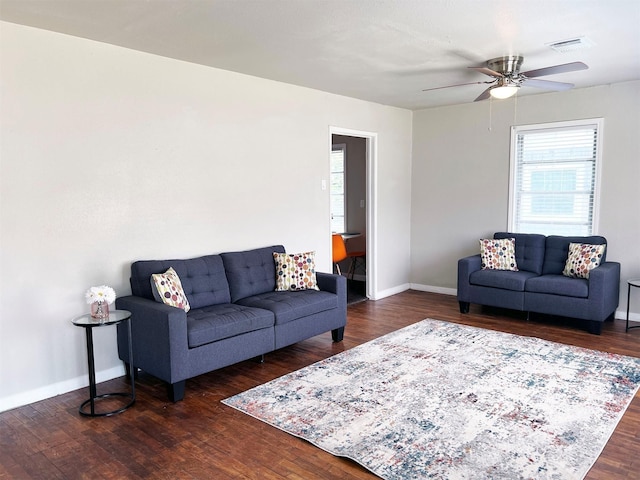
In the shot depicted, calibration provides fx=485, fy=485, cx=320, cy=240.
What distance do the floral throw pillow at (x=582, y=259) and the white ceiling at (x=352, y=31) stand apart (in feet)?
5.74

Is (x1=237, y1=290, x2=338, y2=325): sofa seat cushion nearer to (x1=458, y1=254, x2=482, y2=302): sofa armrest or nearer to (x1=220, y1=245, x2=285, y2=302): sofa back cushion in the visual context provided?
(x1=220, y1=245, x2=285, y2=302): sofa back cushion

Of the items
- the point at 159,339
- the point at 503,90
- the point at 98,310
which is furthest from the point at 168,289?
the point at 503,90

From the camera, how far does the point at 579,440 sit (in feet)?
8.98

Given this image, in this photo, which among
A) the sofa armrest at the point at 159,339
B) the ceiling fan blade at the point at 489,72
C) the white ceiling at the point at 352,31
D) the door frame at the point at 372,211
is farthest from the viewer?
the door frame at the point at 372,211

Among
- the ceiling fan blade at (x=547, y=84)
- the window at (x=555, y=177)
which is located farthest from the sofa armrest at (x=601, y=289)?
the ceiling fan blade at (x=547, y=84)

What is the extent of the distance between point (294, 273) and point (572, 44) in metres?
2.93

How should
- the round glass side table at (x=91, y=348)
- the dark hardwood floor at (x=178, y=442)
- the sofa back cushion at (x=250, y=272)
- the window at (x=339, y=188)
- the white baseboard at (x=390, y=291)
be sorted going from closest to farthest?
the dark hardwood floor at (x=178, y=442), the round glass side table at (x=91, y=348), the sofa back cushion at (x=250, y=272), the white baseboard at (x=390, y=291), the window at (x=339, y=188)

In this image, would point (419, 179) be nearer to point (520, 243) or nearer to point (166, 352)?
point (520, 243)

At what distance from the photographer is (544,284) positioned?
16.5 ft

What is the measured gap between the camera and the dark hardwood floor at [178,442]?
2.48 meters

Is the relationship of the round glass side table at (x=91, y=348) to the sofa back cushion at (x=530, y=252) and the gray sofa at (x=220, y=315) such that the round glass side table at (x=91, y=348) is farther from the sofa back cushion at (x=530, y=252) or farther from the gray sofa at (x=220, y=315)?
the sofa back cushion at (x=530, y=252)

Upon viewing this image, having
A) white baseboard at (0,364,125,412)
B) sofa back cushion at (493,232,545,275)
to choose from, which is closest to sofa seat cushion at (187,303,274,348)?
white baseboard at (0,364,125,412)

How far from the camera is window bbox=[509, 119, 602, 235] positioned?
17.8ft

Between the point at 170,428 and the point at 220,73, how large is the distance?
3.00m
